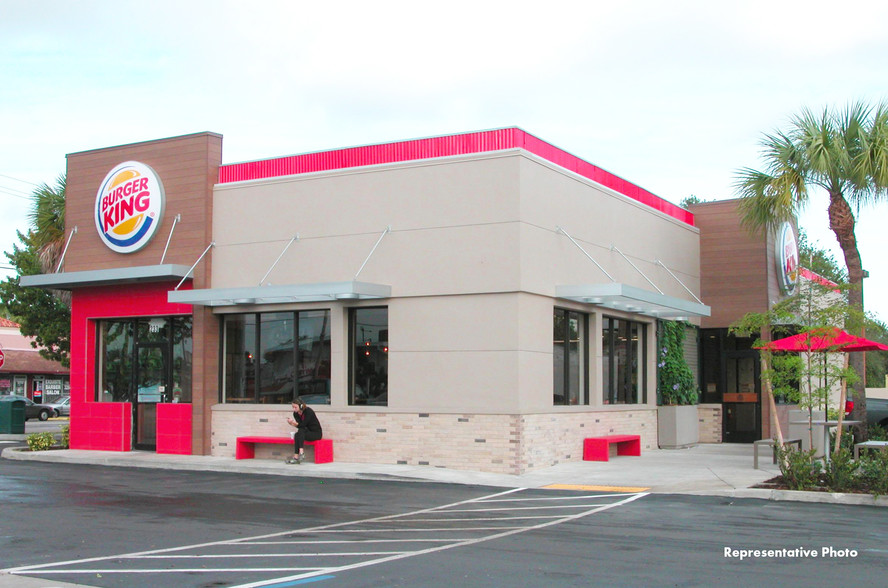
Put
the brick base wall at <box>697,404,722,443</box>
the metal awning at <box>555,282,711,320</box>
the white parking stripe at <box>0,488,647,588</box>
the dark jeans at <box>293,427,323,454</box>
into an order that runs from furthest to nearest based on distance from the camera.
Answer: the brick base wall at <box>697,404,722,443</box>
the dark jeans at <box>293,427,323,454</box>
the metal awning at <box>555,282,711,320</box>
the white parking stripe at <box>0,488,647,588</box>

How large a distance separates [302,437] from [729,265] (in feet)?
43.6

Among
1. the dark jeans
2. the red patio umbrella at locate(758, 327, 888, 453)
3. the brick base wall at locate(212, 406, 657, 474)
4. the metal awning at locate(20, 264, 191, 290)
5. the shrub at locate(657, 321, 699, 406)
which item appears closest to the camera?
the red patio umbrella at locate(758, 327, 888, 453)

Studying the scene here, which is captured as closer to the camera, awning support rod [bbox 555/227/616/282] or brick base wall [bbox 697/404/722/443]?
awning support rod [bbox 555/227/616/282]

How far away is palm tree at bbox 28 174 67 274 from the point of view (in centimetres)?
2769

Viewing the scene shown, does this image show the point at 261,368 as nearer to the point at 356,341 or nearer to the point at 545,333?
the point at 356,341

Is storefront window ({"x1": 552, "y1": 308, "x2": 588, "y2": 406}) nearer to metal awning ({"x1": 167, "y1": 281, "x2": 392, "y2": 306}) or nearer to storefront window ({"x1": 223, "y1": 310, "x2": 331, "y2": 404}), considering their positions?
metal awning ({"x1": 167, "y1": 281, "x2": 392, "y2": 306})

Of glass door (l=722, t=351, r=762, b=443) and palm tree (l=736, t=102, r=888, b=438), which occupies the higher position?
palm tree (l=736, t=102, r=888, b=438)

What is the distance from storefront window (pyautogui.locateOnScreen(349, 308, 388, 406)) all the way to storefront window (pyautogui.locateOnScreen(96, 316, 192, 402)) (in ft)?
14.4

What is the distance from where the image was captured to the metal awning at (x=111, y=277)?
21.6m

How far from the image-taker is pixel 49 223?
2859 cm

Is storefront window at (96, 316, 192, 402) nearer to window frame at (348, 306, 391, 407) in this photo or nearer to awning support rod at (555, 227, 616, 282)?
window frame at (348, 306, 391, 407)

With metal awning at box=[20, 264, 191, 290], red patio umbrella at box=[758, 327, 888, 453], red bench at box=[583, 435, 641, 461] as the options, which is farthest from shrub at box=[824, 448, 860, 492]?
metal awning at box=[20, 264, 191, 290]

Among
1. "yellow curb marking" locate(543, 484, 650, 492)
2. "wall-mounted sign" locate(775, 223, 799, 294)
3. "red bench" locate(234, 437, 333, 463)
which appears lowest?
"yellow curb marking" locate(543, 484, 650, 492)

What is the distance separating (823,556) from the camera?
391 inches
